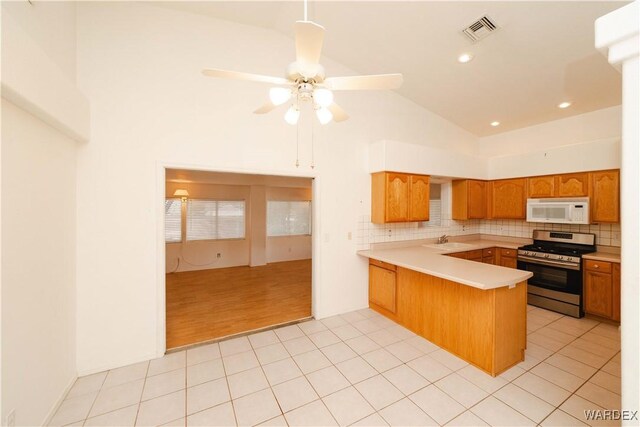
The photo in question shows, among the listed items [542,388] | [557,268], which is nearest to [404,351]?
[542,388]

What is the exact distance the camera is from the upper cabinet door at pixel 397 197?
350 centimetres

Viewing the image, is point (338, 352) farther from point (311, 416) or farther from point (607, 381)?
point (607, 381)

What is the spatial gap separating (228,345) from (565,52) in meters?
4.66

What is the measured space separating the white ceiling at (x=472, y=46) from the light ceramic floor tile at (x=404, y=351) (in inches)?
128

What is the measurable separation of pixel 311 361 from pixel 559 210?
404 centimetres

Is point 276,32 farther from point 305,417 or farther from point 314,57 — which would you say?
point 305,417

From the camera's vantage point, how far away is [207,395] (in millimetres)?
2014

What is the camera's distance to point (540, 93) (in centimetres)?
332

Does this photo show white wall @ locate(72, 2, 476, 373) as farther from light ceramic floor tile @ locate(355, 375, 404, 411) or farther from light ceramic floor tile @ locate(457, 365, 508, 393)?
light ceramic floor tile @ locate(457, 365, 508, 393)

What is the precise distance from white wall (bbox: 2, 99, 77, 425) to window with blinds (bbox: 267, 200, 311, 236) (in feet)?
16.9

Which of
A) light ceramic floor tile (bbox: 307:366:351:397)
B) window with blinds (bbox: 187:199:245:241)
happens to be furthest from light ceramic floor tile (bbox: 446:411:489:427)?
window with blinds (bbox: 187:199:245:241)

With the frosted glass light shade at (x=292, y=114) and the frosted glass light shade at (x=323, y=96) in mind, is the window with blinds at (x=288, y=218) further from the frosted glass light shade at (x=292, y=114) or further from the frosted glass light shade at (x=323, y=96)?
the frosted glass light shade at (x=323, y=96)

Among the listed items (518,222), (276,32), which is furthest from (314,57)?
(518,222)

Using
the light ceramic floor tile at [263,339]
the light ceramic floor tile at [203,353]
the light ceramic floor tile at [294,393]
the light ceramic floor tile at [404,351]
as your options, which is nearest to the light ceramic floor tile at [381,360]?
the light ceramic floor tile at [404,351]
